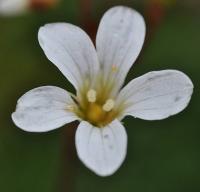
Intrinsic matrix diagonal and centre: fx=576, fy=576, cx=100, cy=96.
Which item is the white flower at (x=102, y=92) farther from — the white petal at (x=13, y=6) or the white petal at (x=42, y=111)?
the white petal at (x=13, y=6)

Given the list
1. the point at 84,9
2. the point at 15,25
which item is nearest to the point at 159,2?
the point at 84,9

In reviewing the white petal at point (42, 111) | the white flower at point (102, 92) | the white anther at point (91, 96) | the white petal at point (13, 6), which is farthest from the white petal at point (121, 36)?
the white petal at point (13, 6)

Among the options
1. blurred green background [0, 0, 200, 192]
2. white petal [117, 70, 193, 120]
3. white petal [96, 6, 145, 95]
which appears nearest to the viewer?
white petal [117, 70, 193, 120]

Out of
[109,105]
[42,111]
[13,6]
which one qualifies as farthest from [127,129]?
[42,111]

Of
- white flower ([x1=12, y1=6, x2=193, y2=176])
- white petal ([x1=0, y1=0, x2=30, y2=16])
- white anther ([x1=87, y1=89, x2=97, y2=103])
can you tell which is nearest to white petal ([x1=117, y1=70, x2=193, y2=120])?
white flower ([x1=12, y1=6, x2=193, y2=176])

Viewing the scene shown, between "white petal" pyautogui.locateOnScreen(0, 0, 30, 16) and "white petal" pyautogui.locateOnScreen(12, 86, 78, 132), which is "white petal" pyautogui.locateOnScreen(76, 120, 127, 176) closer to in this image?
"white petal" pyautogui.locateOnScreen(12, 86, 78, 132)

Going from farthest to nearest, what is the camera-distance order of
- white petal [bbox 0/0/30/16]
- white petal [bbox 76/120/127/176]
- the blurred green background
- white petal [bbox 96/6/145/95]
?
the blurred green background
white petal [bbox 0/0/30/16]
white petal [bbox 96/6/145/95]
white petal [bbox 76/120/127/176]

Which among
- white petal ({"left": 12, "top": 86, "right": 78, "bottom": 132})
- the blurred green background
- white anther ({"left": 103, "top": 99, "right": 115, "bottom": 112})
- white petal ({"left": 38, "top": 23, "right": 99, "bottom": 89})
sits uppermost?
white petal ({"left": 38, "top": 23, "right": 99, "bottom": 89})
